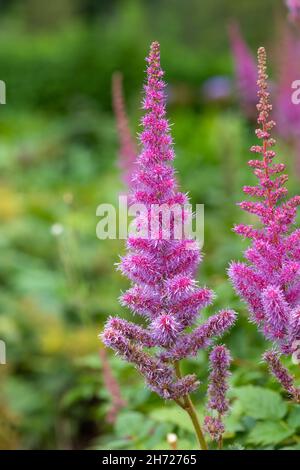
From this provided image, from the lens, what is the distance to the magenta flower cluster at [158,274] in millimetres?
2197

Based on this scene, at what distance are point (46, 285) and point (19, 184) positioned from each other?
4703 mm

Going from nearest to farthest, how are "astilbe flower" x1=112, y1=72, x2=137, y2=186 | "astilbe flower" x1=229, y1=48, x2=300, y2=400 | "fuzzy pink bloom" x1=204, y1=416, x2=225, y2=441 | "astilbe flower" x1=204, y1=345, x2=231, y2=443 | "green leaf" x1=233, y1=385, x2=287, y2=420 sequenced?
"astilbe flower" x1=229, y1=48, x2=300, y2=400 → "astilbe flower" x1=204, y1=345, x2=231, y2=443 → "fuzzy pink bloom" x1=204, y1=416, x2=225, y2=441 → "green leaf" x1=233, y1=385, x2=287, y2=420 → "astilbe flower" x1=112, y1=72, x2=137, y2=186

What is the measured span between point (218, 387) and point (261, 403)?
2.17 ft

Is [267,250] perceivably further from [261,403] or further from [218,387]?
[261,403]

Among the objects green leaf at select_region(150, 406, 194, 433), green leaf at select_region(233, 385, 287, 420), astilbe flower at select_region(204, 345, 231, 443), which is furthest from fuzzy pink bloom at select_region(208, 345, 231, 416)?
green leaf at select_region(150, 406, 194, 433)

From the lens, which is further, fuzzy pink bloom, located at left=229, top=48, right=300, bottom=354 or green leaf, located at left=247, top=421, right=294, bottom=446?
green leaf, located at left=247, top=421, right=294, bottom=446

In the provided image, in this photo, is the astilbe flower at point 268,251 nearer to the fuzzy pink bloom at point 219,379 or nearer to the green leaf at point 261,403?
the fuzzy pink bloom at point 219,379

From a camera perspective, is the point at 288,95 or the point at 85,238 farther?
the point at 85,238

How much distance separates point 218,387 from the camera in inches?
93.9

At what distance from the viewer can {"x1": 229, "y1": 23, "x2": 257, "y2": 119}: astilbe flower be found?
18.3 ft

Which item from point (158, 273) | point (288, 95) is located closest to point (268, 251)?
point (158, 273)

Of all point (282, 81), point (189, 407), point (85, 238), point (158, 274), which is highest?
point (282, 81)

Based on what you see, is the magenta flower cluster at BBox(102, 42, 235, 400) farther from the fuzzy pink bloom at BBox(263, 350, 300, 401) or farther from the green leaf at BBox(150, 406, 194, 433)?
the green leaf at BBox(150, 406, 194, 433)
